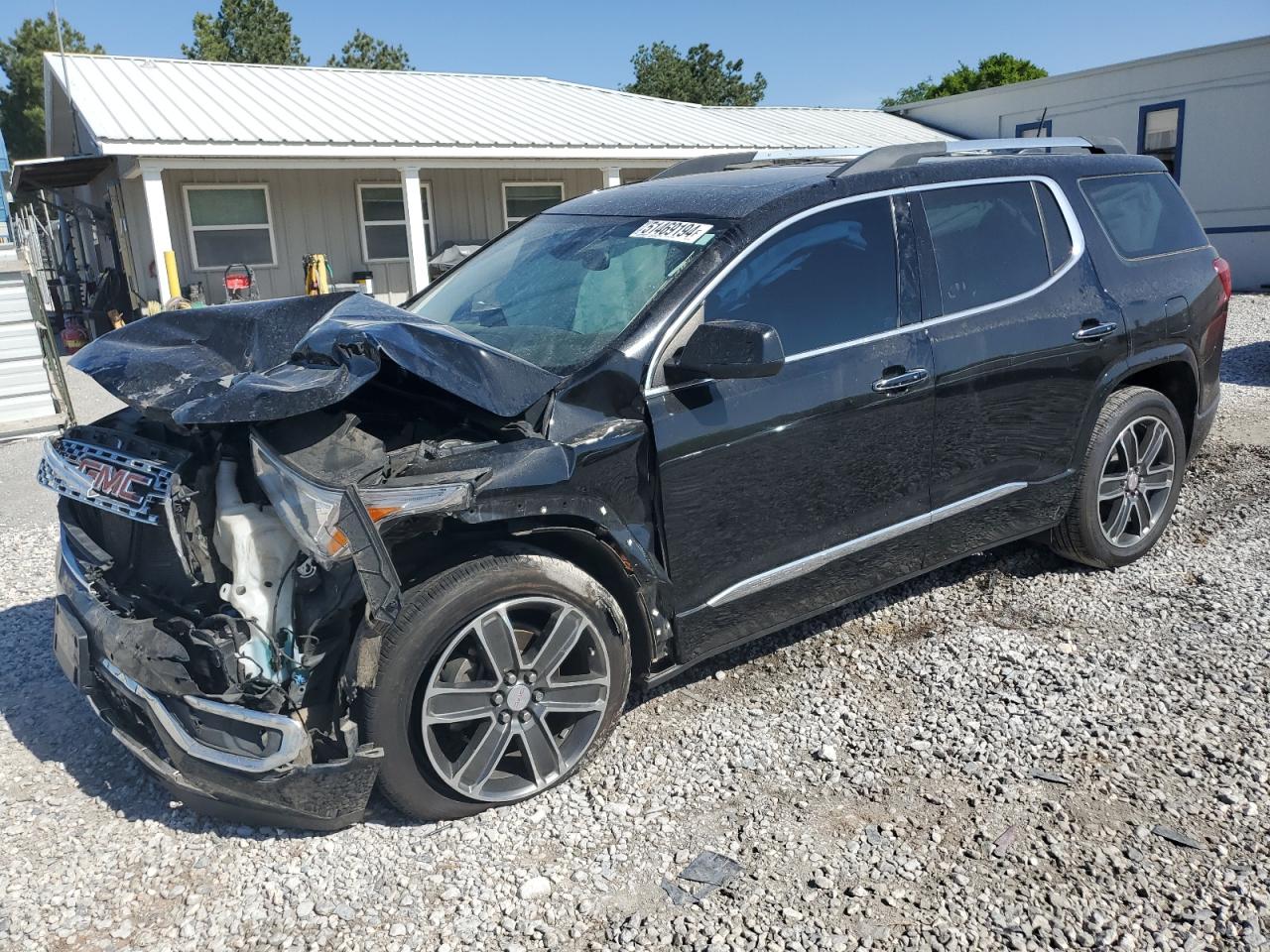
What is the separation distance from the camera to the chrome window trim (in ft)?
10.6

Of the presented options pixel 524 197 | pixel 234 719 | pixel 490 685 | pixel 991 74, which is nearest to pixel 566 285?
pixel 490 685

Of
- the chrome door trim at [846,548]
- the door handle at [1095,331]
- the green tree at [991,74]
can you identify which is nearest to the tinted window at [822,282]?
the chrome door trim at [846,548]

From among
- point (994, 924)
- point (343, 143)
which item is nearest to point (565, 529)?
point (994, 924)

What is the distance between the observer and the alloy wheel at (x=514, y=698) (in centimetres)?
289

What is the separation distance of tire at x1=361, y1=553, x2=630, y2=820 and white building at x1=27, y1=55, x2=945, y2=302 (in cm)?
1224

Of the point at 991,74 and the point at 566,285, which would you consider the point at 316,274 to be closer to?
the point at 566,285

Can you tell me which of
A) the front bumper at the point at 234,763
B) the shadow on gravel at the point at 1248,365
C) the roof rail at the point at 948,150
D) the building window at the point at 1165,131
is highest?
the building window at the point at 1165,131

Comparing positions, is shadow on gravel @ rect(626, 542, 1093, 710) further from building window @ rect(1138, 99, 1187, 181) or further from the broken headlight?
building window @ rect(1138, 99, 1187, 181)

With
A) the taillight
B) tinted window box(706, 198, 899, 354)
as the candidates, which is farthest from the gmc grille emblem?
the taillight

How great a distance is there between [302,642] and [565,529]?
0.82 meters

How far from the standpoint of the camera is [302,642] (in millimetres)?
2785

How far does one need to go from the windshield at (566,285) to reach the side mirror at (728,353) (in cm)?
27

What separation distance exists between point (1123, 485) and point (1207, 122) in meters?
17.9

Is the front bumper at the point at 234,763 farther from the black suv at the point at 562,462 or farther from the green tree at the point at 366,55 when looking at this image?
the green tree at the point at 366,55
